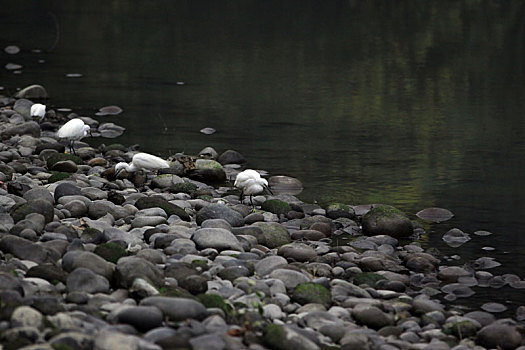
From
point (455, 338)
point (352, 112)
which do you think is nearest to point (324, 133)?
point (352, 112)

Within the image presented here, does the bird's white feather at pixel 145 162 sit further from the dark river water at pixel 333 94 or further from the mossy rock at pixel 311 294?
the mossy rock at pixel 311 294

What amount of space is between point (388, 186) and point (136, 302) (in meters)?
8.70

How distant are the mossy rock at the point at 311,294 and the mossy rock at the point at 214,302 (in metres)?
1.22

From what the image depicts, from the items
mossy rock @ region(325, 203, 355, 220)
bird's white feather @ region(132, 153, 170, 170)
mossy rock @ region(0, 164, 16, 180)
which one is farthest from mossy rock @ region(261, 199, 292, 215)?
mossy rock @ region(0, 164, 16, 180)

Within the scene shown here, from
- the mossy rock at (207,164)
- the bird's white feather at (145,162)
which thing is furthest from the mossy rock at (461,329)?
the mossy rock at (207,164)

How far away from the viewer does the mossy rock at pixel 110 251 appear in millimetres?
9258

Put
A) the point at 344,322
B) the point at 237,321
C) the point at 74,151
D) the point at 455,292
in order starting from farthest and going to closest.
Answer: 1. the point at 74,151
2. the point at 455,292
3. the point at 344,322
4. the point at 237,321

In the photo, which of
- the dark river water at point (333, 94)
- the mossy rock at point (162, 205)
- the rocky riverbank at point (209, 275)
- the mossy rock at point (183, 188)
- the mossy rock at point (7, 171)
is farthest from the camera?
the dark river water at point (333, 94)

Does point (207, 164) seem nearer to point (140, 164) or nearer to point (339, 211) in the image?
point (140, 164)

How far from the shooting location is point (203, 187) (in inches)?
603

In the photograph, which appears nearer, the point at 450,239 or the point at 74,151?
the point at 450,239

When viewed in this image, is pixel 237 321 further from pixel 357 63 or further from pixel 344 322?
pixel 357 63

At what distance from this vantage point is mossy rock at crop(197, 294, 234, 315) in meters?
8.06

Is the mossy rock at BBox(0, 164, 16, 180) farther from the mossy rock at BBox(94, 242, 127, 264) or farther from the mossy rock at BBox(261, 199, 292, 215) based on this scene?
the mossy rock at BBox(94, 242, 127, 264)
